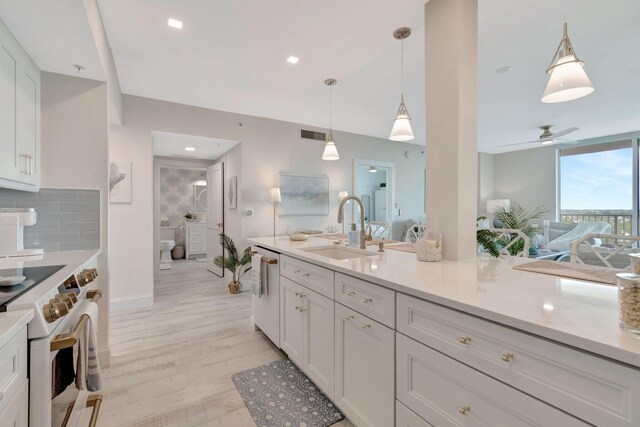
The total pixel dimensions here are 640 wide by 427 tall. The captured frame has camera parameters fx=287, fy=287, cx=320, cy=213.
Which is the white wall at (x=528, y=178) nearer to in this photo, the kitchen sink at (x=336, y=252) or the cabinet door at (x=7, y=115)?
the kitchen sink at (x=336, y=252)

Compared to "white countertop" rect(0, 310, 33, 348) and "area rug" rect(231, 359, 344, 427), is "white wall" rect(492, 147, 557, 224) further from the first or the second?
"white countertop" rect(0, 310, 33, 348)

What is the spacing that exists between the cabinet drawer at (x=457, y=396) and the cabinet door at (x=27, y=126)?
2.49 meters

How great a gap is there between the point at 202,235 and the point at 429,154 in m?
6.58

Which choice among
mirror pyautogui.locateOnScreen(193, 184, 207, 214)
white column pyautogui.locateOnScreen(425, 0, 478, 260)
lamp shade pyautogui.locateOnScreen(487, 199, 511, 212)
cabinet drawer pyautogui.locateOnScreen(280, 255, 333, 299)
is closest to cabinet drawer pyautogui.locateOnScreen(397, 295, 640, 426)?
cabinet drawer pyautogui.locateOnScreen(280, 255, 333, 299)

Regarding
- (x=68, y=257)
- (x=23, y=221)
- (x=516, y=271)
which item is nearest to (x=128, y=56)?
(x=23, y=221)

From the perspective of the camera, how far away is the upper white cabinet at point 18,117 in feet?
5.28

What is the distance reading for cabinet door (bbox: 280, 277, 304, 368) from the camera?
2033mm

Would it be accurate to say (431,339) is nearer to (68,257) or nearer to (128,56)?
(68,257)

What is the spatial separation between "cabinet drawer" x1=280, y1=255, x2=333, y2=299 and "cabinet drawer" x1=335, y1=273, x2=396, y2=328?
0.31 ft

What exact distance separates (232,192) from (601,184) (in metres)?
7.73

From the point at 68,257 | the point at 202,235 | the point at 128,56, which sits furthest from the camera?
the point at 202,235

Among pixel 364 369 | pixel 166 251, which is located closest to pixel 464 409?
pixel 364 369

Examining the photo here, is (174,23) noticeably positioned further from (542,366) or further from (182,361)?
(542,366)

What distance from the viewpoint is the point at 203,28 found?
2.29 metres
